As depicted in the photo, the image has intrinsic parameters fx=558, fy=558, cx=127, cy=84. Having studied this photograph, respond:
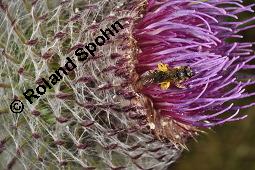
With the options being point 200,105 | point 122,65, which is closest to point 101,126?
point 122,65

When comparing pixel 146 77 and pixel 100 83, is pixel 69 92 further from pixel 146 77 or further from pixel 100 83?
pixel 146 77

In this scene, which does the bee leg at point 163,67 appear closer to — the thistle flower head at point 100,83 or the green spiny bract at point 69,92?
the thistle flower head at point 100,83

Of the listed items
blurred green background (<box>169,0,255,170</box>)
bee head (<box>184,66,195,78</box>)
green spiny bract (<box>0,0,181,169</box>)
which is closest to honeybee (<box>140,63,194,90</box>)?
bee head (<box>184,66,195,78</box>)

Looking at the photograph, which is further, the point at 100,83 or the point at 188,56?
the point at 188,56

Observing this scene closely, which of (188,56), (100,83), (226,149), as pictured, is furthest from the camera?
(226,149)

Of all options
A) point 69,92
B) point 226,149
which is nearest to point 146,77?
point 69,92

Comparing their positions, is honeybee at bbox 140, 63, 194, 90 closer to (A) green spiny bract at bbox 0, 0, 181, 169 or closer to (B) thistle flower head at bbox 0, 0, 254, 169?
(B) thistle flower head at bbox 0, 0, 254, 169

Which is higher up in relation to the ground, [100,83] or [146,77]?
[100,83]
